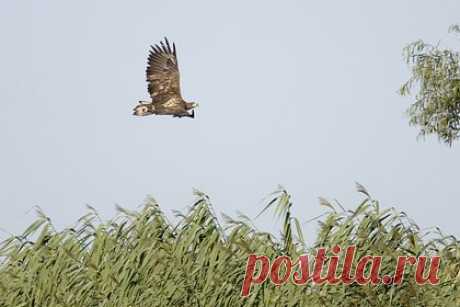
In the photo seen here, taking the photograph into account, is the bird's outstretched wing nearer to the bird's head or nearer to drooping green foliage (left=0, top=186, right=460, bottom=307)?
the bird's head

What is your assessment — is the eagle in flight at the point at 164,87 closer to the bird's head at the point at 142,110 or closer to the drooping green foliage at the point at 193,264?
the bird's head at the point at 142,110

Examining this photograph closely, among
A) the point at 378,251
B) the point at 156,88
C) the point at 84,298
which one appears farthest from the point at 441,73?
the point at 84,298

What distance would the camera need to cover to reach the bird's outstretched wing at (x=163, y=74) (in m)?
17.8

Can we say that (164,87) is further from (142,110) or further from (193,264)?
(193,264)

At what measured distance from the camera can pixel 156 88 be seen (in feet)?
58.7

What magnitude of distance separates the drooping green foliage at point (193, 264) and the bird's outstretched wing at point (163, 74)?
610 cm

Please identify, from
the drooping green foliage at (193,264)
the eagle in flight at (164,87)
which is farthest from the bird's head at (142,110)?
the drooping green foliage at (193,264)

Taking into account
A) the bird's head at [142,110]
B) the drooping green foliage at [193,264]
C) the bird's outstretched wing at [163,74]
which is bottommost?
the drooping green foliage at [193,264]

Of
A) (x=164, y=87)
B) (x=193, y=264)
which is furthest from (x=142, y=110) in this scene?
(x=193, y=264)

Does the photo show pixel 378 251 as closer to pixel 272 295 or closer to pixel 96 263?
pixel 272 295

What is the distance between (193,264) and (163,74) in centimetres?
785

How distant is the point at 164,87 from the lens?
17906mm

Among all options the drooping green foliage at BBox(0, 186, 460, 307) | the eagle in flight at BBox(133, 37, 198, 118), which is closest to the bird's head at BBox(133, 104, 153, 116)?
the eagle in flight at BBox(133, 37, 198, 118)

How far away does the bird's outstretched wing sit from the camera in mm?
17766
